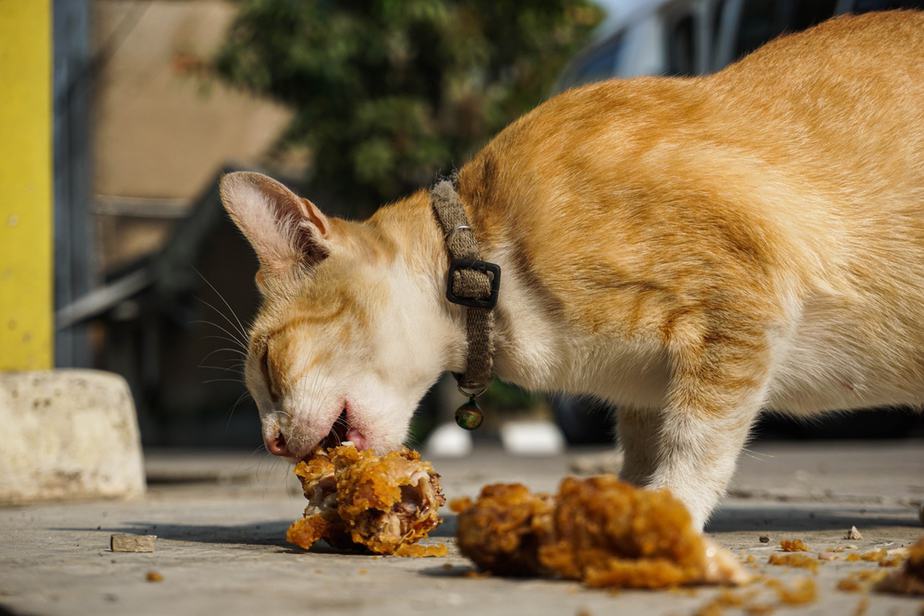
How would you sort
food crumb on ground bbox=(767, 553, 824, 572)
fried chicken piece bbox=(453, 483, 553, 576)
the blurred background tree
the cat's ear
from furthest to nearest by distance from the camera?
the blurred background tree → the cat's ear → food crumb on ground bbox=(767, 553, 824, 572) → fried chicken piece bbox=(453, 483, 553, 576)

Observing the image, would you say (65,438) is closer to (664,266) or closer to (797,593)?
(664,266)

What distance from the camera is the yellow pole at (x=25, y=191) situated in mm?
5039

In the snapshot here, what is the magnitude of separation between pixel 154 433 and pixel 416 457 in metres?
18.6

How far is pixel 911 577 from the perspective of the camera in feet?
6.56

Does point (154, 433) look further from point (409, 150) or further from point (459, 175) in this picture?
point (459, 175)

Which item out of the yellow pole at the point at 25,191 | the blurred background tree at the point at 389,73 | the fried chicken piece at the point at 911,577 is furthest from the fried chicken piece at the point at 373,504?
the blurred background tree at the point at 389,73

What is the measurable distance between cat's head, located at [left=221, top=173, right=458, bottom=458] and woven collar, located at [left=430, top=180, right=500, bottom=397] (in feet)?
0.35

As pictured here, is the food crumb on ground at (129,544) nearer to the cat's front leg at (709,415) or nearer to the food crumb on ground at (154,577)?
the food crumb on ground at (154,577)

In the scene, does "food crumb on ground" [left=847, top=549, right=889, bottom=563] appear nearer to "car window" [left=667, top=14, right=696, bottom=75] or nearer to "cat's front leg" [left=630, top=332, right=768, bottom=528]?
"cat's front leg" [left=630, top=332, right=768, bottom=528]

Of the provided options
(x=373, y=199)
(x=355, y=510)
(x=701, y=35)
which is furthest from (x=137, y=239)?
(x=355, y=510)

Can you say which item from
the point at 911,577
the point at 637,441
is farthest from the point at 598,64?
the point at 911,577

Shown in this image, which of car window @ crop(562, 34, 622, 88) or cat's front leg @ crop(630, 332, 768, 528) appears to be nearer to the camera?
cat's front leg @ crop(630, 332, 768, 528)

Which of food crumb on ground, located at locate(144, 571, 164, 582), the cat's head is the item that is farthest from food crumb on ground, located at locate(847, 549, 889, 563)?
food crumb on ground, located at locate(144, 571, 164, 582)

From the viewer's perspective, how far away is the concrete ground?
199 cm
